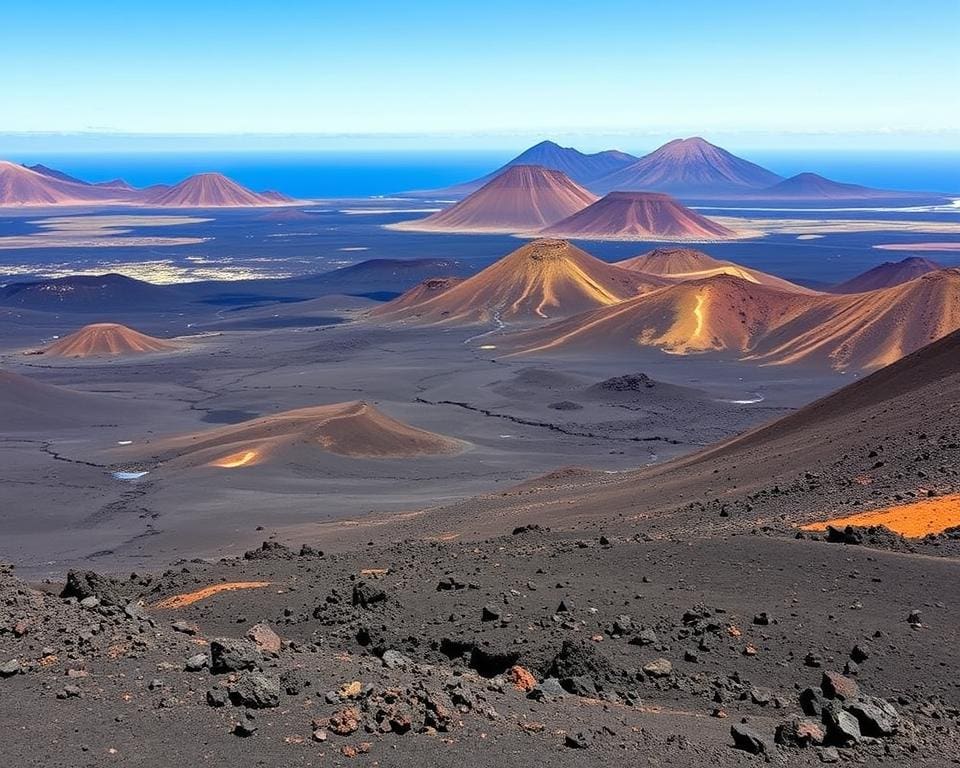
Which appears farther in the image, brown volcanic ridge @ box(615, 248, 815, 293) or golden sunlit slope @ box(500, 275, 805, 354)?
brown volcanic ridge @ box(615, 248, 815, 293)

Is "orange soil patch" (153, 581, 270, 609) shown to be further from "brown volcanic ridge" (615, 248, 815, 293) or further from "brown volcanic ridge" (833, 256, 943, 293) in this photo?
"brown volcanic ridge" (615, 248, 815, 293)

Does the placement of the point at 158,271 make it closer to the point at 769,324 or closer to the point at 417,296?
the point at 417,296

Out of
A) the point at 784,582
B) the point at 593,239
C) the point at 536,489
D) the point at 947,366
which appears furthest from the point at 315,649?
the point at 593,239

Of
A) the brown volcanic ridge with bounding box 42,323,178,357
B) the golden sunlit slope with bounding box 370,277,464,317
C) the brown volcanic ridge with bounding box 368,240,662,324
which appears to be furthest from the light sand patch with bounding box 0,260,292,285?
the brown volcanic ridge with bounding box 42,323,178,357

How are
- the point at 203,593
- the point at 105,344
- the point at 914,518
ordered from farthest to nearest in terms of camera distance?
the point at 105,344 < the point at 914,518 < the point at 203,593

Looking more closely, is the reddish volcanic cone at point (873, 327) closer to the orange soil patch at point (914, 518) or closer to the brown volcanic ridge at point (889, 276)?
the brown volcanic ridge at point (889, 276)

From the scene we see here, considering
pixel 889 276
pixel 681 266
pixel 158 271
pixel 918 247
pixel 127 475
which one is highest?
pixel 918 247

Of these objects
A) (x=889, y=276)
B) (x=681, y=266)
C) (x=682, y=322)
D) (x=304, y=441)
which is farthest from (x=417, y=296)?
(x=304, y=441)
